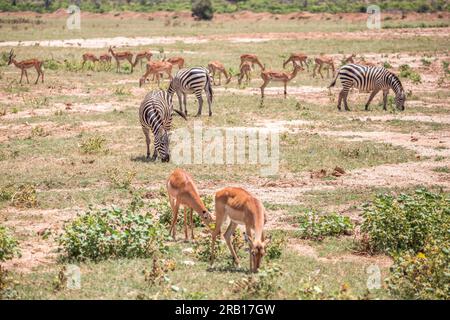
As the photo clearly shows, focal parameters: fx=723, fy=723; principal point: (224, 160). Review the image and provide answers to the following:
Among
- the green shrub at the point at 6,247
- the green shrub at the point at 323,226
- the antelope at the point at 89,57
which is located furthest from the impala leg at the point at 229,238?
the antelope at the point at 89,57

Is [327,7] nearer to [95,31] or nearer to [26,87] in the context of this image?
[95,31]

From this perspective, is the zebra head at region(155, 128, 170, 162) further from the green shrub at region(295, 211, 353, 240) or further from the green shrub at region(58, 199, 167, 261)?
the green shrub at region(58, 199, 167, 261)

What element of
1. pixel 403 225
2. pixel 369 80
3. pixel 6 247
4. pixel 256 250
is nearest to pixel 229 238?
pixel 256 250

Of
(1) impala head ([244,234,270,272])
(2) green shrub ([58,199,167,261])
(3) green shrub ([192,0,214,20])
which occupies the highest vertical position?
(3) green shrub ([192,0,214,20])

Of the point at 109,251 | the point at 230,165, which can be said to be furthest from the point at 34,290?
the point at 230,165

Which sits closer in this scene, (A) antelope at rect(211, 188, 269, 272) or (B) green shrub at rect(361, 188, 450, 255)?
(A) antelope at rect(211, 188, 269, 272)

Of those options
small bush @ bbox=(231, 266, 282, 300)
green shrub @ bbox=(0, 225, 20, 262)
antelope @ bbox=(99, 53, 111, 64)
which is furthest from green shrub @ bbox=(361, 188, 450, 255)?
antelope @ bbox=(99, 53, 111, 64)

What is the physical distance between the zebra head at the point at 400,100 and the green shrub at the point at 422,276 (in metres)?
13.3

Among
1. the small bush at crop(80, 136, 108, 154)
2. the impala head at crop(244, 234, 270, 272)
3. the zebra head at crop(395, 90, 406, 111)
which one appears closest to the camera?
the impala head at crop(244, 234, 270, 272)

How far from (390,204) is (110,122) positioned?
10.4 m

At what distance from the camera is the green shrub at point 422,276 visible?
7539 millimetres

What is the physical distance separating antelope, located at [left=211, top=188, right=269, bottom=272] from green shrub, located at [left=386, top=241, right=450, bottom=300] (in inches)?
57.0

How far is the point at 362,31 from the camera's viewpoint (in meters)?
42.7

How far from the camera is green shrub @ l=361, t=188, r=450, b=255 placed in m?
9.26
